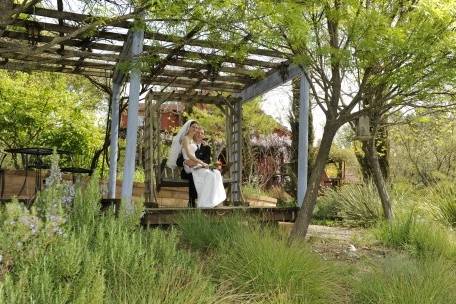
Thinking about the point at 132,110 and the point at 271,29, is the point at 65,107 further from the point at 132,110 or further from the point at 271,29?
the point at 271,29

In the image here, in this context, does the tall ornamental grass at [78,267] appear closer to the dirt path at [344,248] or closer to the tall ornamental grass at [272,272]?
the tall ornamental grass at [272,272]

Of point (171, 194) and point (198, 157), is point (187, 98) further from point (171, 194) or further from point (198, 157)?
point (171, 194)

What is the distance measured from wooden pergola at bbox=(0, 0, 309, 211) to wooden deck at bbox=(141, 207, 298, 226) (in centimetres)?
33

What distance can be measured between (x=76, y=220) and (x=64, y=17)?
9.21 feet

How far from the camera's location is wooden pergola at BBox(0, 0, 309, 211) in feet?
17.3

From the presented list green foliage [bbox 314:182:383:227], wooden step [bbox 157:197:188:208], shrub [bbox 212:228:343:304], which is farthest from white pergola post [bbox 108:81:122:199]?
shrub [bbox 212:228:343:304]

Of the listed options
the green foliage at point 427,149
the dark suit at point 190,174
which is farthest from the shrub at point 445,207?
the dark suit at point 190,174

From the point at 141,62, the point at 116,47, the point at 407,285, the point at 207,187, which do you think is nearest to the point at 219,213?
the point at 207,187

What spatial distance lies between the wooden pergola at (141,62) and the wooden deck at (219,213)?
33cm

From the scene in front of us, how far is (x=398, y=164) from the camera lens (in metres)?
24.0

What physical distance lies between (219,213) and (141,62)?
6.13 ft

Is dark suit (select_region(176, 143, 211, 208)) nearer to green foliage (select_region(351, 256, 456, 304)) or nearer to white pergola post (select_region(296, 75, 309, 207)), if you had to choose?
white pergola post (select_region(296, 75, 309, 207))

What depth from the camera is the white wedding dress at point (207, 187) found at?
6.34m

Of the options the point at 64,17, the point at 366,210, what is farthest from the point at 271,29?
the point at 366,210
